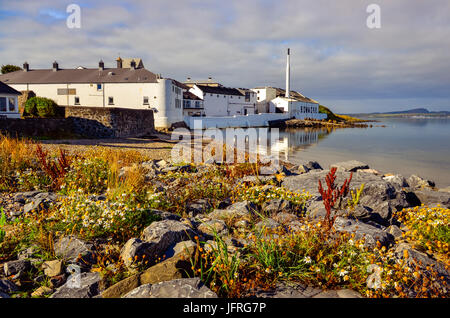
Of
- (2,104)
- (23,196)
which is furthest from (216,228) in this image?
(2,104)

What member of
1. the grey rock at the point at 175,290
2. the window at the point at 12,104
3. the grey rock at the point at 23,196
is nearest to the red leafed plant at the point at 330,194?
the grey rock at the point at 175,290

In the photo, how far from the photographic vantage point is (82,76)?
45812mm

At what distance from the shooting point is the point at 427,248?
194 inches

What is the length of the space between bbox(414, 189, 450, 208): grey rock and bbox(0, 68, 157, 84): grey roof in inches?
1496

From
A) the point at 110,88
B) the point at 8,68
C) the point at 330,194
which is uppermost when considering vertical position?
the point at 8,68

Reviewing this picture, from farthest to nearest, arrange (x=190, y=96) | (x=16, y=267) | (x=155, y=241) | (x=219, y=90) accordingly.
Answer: (x=219, y=90) < (x=190, y=96) < (x=155, y=241) < (x=16, y=267)

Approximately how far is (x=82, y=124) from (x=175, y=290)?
22.9 meters

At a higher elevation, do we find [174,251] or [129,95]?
[129,95]

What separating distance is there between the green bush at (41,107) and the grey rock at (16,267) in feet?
89.7

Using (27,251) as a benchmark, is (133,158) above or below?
above

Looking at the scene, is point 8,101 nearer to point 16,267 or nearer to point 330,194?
A: point 16,267
